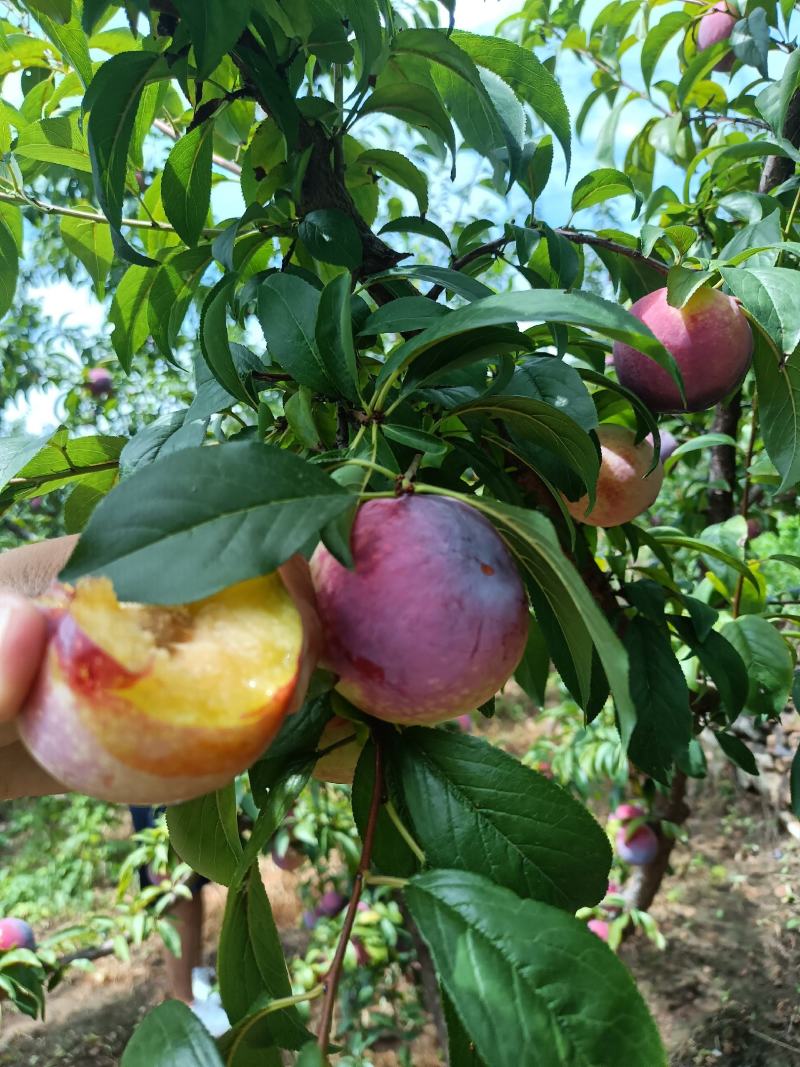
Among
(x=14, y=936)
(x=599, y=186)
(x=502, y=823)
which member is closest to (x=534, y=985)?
(x=502, y=823)

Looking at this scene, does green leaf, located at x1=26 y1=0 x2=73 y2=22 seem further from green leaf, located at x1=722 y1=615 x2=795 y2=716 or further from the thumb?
green leaf, located at x1=722 y1=615 x2=795 y2=716

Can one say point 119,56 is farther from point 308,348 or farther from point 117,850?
point 117,850

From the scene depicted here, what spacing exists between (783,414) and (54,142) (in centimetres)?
60

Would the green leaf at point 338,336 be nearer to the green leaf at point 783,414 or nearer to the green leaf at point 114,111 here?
the green leaf at point 114,111

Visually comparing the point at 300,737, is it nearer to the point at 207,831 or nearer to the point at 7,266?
the point at 207,831

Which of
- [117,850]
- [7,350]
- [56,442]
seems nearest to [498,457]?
[56,442]

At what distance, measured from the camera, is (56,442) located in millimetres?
545

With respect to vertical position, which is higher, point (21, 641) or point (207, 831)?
point (21, 641)

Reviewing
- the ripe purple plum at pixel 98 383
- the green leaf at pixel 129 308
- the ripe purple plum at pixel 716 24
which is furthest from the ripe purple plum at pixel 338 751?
the ripe purple plum at pixel 98 383

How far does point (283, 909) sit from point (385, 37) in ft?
9.02

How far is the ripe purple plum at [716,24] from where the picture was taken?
1.16m

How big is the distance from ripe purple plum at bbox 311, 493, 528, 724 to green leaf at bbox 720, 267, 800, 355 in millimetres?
312

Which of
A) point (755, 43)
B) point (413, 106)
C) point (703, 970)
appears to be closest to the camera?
point (413, 106)

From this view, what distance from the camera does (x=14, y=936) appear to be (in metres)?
1.54
